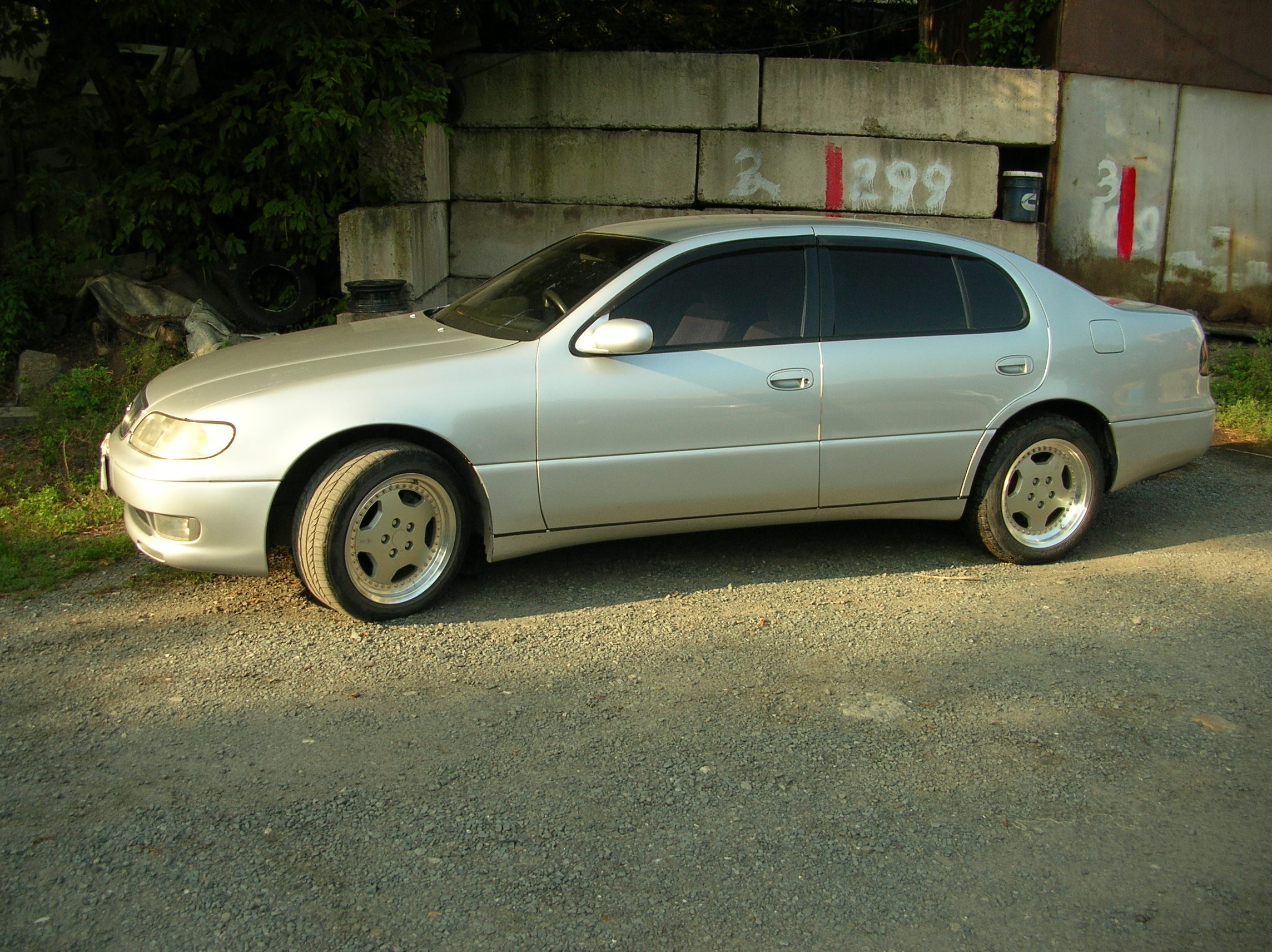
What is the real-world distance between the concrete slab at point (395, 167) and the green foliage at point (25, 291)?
2.34m

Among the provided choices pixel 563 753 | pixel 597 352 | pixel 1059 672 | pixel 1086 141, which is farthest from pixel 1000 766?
pixel 1086 141

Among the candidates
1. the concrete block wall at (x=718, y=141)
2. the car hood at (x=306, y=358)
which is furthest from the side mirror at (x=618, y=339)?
the concrete block wall at (x=718, y=141)

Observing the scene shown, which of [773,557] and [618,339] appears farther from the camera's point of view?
[773,557]

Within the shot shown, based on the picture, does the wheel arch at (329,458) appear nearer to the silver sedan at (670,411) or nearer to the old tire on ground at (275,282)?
the silver sedan at (670,411)

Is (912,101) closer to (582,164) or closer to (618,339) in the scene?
(582,164)

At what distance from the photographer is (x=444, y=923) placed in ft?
9.02

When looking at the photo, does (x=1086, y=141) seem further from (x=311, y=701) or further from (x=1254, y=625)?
(x=311, y=701)

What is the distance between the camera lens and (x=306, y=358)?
184 inches

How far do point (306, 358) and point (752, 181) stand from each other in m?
6.00

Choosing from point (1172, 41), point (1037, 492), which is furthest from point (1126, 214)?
point (1037, 492)

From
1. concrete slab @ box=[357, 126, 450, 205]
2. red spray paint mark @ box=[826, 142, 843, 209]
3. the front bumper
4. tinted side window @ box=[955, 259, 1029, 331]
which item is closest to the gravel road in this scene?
the front bumper

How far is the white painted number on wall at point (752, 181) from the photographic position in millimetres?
9750

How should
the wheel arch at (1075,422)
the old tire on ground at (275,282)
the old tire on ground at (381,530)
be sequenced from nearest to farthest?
the old tire on ground at (381,530), the wheel arch at (1075,422), the old tire on ground at (275,282)

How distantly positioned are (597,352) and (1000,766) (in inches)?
85.5
